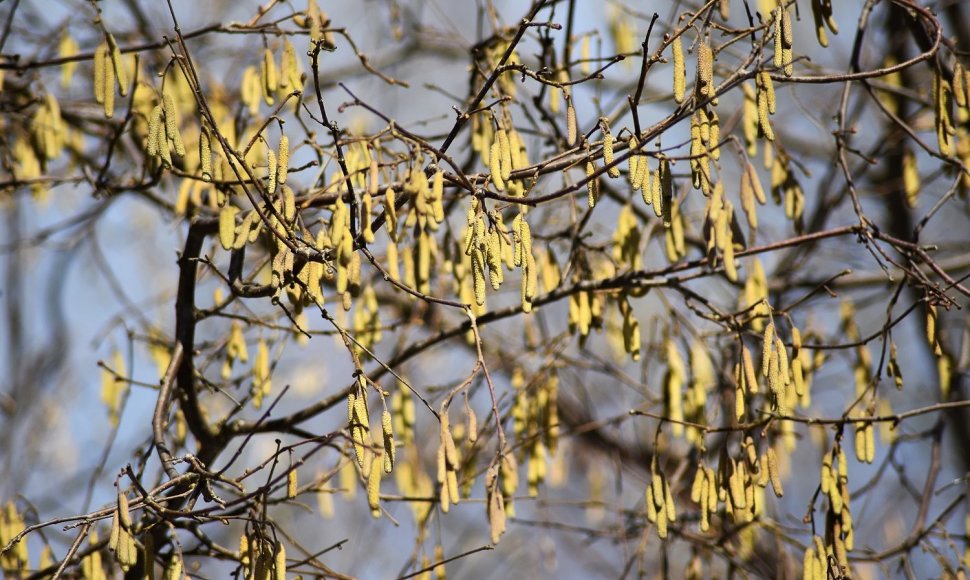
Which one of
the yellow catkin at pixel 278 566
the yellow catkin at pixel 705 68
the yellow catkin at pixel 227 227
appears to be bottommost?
the yellow catkin at pixel 278 566

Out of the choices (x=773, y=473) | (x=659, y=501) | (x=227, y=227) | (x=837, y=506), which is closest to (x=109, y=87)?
(x=227, y=227)

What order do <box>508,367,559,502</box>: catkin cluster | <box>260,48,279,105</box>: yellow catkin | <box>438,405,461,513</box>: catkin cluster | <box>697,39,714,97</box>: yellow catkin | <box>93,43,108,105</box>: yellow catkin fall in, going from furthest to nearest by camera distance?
1. <box>508,367,559,502</box>: catkin cluster
2. <box>260,48,279,105</box>: yellow catkin
3. <box>93,43,108,105</box>: yellow catkin
4. <box>697,39,714,97</box>: yellow catkin
5. <box>438,405,461,513</box>: catkin cluster

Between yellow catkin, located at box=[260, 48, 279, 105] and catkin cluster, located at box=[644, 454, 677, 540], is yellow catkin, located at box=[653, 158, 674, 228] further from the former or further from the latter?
yellow catkin, located at box=[260, 48, 279, 105]

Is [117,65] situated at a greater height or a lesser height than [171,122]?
greater

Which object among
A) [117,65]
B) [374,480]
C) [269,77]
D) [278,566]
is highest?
[269,77]

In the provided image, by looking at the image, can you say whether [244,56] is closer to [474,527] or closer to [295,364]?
[295,364]

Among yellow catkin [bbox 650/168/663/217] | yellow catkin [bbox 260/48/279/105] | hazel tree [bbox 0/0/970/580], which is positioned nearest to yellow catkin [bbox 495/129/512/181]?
hazel tree [bbox 0/0/970/580]

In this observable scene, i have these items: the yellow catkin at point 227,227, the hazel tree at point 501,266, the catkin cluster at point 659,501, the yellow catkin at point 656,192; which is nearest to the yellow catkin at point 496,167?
the hazel tree at point 501,266

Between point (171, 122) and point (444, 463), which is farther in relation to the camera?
point (171, 122)

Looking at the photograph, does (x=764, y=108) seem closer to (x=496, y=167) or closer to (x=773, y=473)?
(x=496, y=167)

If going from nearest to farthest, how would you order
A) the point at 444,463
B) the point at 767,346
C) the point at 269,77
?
the point at 444,463
the point at 767,346
the point at 269,77

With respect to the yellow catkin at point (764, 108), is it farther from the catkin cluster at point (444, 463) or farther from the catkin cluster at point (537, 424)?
the catkin cluster at point (537, 424)

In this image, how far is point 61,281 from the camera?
20.7ft

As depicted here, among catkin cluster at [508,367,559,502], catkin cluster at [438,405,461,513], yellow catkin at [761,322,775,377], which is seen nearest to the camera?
catkin cluster at [438,405,461,513]
